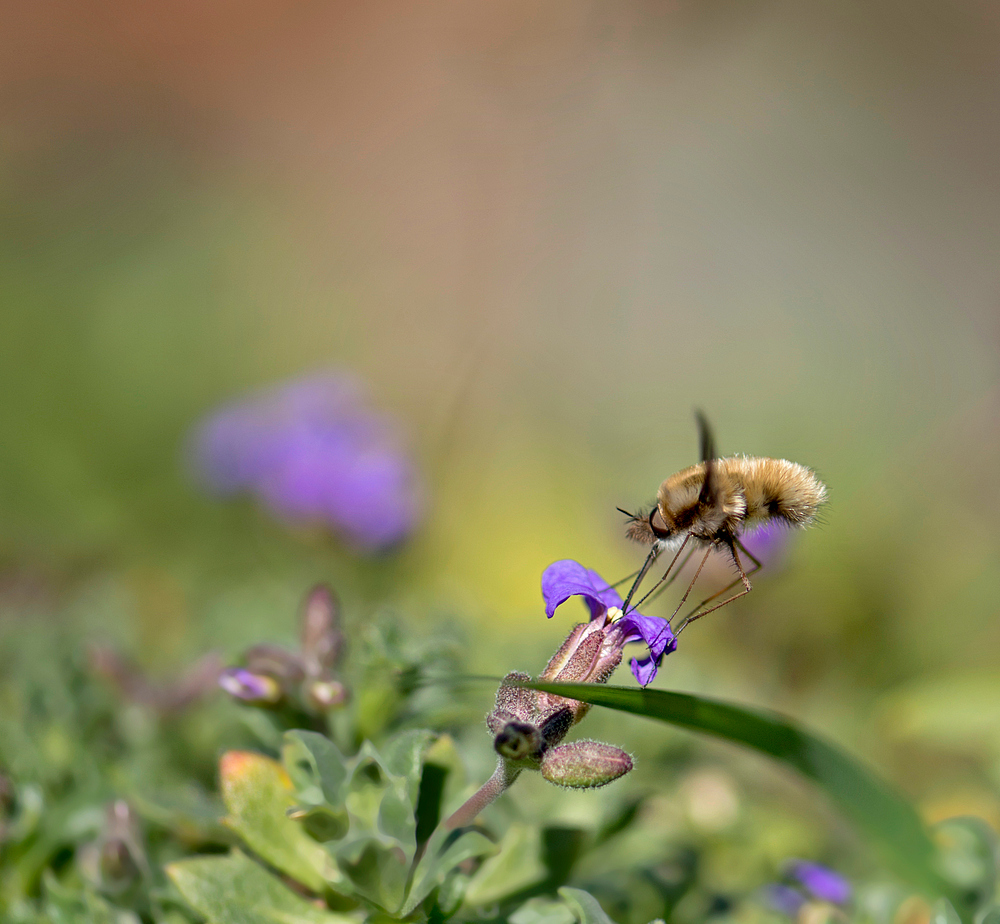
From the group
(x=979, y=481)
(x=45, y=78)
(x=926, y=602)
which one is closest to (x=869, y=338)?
(x=979, y=481)

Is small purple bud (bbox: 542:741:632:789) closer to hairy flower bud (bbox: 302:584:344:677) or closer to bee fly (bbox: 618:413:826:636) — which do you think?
bee fly (bbox: 618:413:826:636)

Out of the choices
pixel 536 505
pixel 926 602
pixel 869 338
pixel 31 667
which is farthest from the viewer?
pixel 869 338

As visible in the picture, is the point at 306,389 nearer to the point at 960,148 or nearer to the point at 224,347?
the point at 224,347

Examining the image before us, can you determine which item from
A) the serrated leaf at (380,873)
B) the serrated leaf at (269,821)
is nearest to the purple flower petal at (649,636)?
the serrated leaf at (380,873)

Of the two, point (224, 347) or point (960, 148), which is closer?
point (224, 347)

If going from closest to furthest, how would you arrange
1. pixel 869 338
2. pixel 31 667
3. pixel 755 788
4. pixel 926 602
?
pixel 31 667 < pixel 755 788 < pixel 926 602 < pixel 869 338

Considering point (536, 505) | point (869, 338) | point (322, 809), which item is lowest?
point (322, 809)

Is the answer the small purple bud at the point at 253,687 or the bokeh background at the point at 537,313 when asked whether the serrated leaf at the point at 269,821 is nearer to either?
the small purple bud at the point at 253,687

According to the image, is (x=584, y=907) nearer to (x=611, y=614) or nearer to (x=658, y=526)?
(x=611, y=614)
